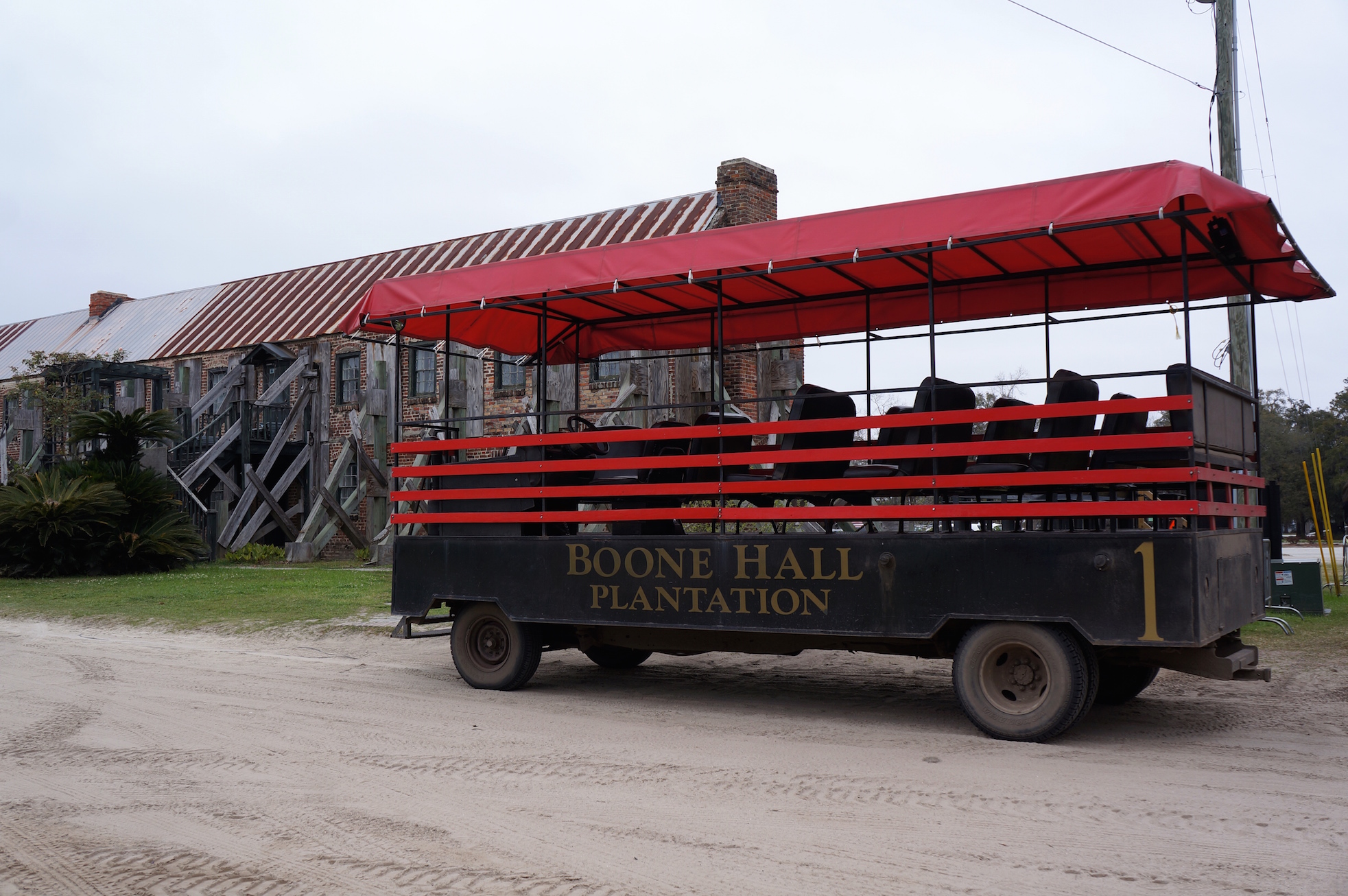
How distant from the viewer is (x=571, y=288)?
26.3 ft

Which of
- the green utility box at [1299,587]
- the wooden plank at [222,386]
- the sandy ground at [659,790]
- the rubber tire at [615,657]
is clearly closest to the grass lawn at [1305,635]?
the green utility box at [1299,587]

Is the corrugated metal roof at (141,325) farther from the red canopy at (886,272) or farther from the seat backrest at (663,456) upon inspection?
the seat backrest at (663,456)

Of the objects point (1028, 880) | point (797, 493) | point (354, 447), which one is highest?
point (354, 447)

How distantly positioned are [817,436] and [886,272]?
1442mm

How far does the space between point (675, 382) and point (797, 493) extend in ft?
31.0

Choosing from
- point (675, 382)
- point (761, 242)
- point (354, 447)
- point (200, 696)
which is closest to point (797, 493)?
point (761, 242)

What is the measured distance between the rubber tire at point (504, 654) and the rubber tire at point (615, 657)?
1030mm

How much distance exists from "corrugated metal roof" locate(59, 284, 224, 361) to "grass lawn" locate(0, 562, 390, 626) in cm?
1159

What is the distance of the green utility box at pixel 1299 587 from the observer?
37.8 ft

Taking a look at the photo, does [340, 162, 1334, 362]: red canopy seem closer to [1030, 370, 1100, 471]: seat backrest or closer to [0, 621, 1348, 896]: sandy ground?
[1030, 370, 1100, 471]: seat backrest

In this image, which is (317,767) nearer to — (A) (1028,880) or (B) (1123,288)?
(A) (1028,880)

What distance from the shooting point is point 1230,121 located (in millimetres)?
12438

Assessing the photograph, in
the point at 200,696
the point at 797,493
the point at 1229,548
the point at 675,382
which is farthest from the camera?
the point at 675,382

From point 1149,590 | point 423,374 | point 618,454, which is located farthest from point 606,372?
point 1149,590
